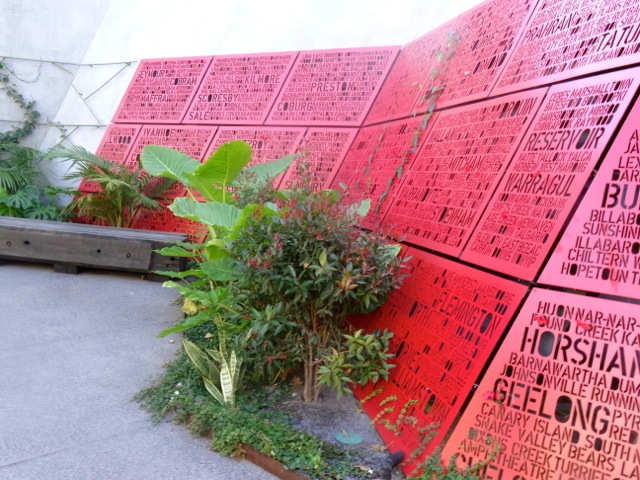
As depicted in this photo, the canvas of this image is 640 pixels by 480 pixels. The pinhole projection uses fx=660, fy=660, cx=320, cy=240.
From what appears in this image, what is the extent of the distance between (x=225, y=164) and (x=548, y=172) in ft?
8.66

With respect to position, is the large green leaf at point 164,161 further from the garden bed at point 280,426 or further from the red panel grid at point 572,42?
the red panel grid at point 572,42

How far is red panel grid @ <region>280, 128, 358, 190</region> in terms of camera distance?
6574 mm

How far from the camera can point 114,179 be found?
7660 mm

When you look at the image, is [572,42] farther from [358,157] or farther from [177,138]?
[177,138]

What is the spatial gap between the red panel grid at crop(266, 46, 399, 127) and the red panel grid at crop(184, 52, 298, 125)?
0.21 m

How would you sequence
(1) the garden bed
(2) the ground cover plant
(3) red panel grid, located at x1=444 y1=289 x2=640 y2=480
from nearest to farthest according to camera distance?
(3) red panel grid, located at x1=444 y1=289 x2=640 y2=480 → (1) the garden bed → (2) the ground cover plant

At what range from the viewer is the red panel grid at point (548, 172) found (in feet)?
10.6

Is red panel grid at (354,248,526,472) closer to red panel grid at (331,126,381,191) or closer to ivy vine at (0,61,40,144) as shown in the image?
red panel grid at (331,126,381,191)

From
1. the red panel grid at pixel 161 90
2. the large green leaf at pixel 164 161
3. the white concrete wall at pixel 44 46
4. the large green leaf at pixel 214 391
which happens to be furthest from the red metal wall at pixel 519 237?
the white concrete wall at pixel 44 46

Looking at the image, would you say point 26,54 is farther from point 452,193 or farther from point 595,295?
point 595,295

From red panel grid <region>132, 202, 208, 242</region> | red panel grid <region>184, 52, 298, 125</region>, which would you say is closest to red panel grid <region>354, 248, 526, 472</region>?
red panel grid <region>132, 202, 208, 242</region>

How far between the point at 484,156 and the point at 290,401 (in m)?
1.97

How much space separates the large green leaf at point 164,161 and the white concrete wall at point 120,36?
2496 mm

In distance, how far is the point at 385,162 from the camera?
5488mm
